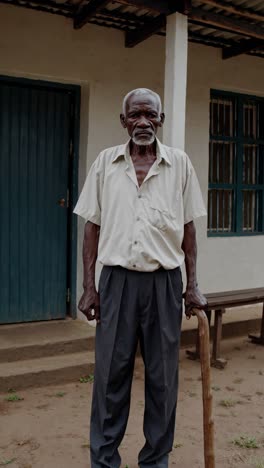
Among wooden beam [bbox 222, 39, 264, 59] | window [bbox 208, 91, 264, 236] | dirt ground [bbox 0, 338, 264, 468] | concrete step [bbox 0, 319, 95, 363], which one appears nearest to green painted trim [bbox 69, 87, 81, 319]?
concrete step [bbox 0, 319, 95, 363]

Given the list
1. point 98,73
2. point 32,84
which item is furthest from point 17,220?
point 98,73

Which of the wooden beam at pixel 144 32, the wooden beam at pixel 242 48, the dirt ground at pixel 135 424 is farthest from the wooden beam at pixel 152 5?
the dirt ground at pixel 135 424

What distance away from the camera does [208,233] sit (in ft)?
21.4

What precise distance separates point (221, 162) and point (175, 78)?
2.23 m

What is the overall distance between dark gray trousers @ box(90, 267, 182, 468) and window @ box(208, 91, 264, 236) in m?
3.86

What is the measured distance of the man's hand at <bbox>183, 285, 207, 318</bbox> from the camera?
2821 millimetres

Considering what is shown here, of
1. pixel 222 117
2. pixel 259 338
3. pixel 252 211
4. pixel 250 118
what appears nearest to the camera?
pixel 259 338

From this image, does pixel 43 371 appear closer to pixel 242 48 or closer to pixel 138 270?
pixel 138 270

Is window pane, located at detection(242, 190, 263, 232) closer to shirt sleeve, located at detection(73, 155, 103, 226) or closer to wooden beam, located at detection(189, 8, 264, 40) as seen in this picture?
wooden beam, located at detection(189, 8, 264, 40)

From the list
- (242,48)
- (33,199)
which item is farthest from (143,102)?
(242,48)

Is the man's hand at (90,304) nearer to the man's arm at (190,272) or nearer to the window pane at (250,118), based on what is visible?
the man's arm at (190,272)

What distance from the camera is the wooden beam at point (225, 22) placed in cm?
470

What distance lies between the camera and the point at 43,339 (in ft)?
16.3

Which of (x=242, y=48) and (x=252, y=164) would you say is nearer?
(x=242, y=48)
